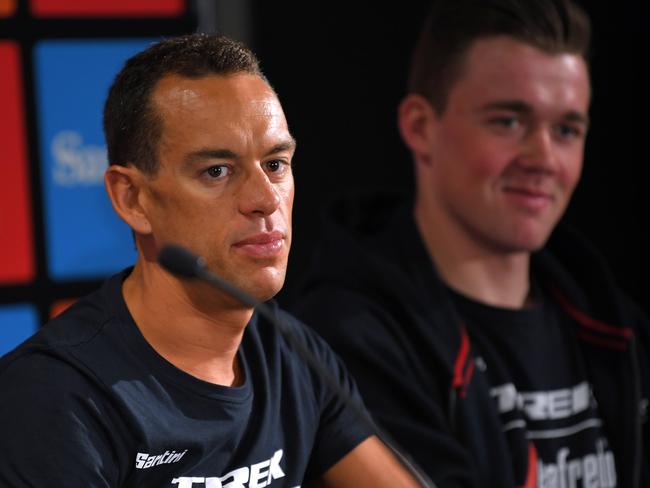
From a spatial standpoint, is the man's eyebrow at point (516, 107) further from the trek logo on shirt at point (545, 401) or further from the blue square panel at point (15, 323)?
the blue square panel at point (15, 323)

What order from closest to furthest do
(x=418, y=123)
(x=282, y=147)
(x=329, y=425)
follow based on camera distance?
1. (x=282, y=147)
2. (x=329, y=425)
3. (x=418, y=123)

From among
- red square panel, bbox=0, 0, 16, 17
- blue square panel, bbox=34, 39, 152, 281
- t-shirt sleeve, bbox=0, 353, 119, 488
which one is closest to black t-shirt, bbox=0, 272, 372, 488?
t-shirt sleeve, bbox=0, 353, 119, 488

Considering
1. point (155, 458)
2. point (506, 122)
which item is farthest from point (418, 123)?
point (155, 458)

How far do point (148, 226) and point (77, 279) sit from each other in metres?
1.00

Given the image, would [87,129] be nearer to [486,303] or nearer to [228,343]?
[486,303]

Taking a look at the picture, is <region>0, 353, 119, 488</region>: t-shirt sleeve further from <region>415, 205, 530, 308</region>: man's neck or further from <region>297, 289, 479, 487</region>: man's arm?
<region>415, 205, 530, 308</region>: man's neck

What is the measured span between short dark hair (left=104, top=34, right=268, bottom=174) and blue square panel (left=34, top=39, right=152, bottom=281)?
0.94 meters

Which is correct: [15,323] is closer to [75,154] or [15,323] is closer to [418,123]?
[75,154]

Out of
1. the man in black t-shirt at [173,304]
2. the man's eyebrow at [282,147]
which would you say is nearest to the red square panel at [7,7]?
the man in black t-shirt at [173,304]

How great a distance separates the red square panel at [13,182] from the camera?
1990 mm

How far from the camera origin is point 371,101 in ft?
7.91

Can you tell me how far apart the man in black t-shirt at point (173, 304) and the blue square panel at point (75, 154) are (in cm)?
92

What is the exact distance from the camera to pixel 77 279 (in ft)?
6.75

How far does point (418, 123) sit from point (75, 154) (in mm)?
675
